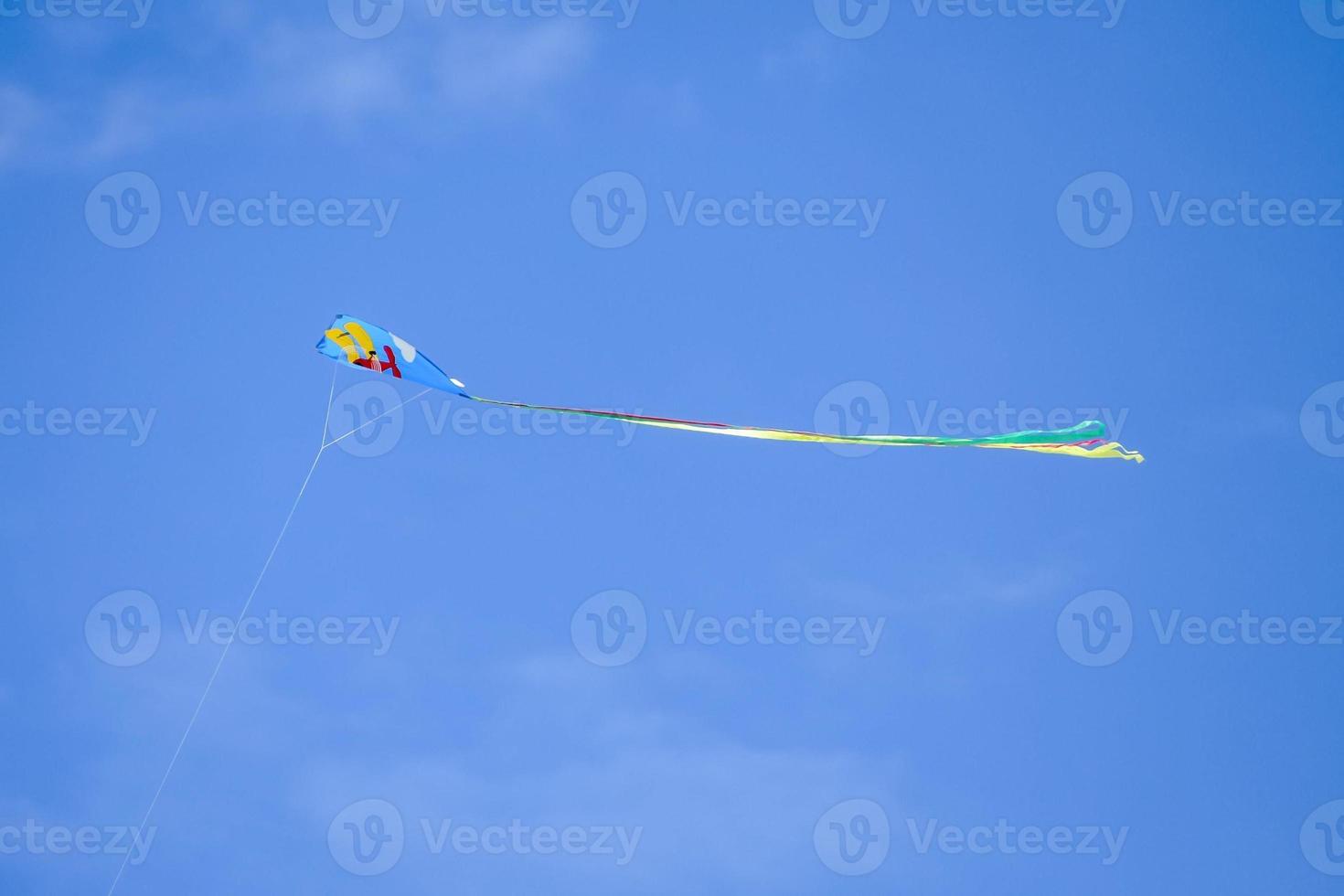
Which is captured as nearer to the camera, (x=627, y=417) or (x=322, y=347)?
→ (x=627, y=417)

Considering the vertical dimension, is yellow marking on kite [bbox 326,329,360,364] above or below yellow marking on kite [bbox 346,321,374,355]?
below

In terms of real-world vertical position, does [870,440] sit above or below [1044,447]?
below

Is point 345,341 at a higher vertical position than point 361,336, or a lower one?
lower

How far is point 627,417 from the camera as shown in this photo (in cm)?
1545

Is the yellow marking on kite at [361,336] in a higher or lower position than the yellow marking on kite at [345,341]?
higher

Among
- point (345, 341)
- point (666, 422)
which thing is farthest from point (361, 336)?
Answer: point (666, 422)

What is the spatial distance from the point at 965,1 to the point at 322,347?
11.8 meters

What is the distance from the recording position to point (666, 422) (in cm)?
1577

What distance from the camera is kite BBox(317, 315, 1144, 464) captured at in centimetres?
1541

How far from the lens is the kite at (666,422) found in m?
15.4

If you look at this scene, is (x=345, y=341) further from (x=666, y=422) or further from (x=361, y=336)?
(x=666, y=422)

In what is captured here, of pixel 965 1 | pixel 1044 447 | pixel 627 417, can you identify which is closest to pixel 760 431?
pixel 627 417

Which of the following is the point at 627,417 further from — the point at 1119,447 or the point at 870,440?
the point at 1119,447

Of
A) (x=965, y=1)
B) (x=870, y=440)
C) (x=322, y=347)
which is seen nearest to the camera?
(x=870, y=440)
